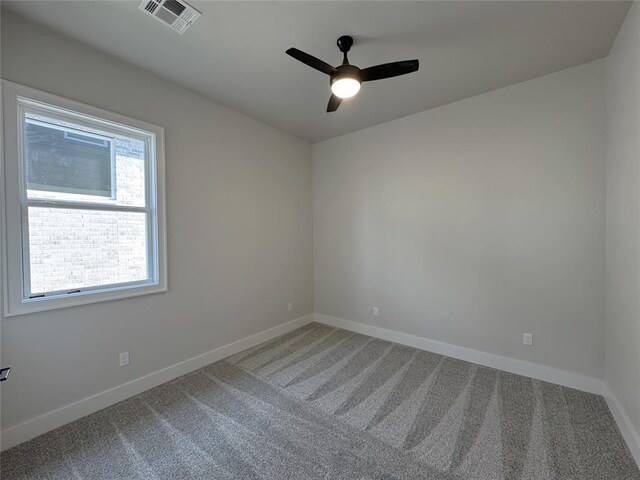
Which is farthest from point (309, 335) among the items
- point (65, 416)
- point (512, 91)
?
point (512, 91)

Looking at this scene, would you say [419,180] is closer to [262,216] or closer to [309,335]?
[262,216]

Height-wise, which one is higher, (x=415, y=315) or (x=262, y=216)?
(x=262, y=216)

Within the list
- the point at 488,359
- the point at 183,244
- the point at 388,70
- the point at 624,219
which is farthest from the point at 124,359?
the point at 624,219

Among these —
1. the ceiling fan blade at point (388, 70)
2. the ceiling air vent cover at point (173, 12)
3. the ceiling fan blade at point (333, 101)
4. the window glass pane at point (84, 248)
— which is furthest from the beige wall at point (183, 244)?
the ceiling fan blade at point (388, 70)

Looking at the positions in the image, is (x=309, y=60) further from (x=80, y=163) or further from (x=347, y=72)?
(x=80, y=163)

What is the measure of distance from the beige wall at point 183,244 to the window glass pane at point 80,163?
0.24m

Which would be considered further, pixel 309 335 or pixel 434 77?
pixel 309 335

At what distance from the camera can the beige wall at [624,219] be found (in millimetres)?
1701

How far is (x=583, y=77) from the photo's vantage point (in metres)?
2.31

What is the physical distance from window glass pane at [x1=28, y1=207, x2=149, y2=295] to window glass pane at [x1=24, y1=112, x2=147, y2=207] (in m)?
0.14

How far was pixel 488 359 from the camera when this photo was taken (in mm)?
2801

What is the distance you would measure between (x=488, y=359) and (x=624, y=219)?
1.72 m

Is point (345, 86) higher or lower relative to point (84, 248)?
higher

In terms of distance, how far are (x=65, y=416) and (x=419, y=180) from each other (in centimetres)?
393
